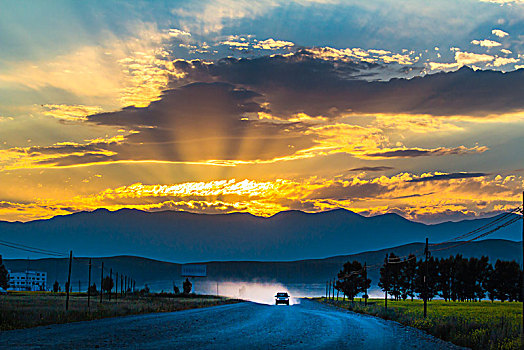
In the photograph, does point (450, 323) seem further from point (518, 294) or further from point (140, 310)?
point (518, 294)

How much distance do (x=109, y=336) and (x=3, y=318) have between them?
403 inches

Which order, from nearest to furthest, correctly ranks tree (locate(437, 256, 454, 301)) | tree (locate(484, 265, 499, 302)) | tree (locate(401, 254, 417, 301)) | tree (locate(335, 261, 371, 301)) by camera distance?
tree (locate(484, 265, 499, 302)) → tree (locate(335, 261, 371, 301)) → tree (locate(437, 256, 454, 301)) → tree (locate(401, 254, 417, 301))

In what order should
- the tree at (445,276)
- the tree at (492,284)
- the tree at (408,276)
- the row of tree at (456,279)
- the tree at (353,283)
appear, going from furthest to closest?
1. the tree at (408,276)
2. the tree at (445,276)
3. the tree at (353,283)
4. the tree at (492,284)
5. the row of tree at (456,279)

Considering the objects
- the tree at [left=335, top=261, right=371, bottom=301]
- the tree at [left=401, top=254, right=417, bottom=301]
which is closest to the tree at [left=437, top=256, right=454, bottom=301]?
the tree at [left=401, top=254, right=417, bottom=301]

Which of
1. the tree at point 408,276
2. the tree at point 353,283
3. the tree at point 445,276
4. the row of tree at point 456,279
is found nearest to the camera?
the row of tree at point 456,279

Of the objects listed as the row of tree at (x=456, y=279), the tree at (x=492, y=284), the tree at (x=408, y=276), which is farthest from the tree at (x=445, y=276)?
the tree at (x=492, y=284)

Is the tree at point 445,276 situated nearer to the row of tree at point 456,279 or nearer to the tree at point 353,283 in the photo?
the row of tree at point 456,279

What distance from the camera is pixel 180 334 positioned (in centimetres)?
3023

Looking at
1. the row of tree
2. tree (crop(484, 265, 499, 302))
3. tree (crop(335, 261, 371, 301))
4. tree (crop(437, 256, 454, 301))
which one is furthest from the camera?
tree (crop(437, 256, 454, 301))

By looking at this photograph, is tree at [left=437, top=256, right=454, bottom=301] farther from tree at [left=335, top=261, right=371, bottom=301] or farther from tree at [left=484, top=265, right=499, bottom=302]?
tree at [left=335, top=261, right=371, bottom=301]

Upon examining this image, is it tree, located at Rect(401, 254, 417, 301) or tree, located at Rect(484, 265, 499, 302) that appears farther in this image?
tree, located at Rect(401, 254, 417, 301)

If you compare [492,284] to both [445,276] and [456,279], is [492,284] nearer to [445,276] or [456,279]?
[456,279]

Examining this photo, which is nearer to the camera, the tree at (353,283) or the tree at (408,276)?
the tree at (353,283)

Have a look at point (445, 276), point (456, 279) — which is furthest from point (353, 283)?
point (456, 279)
